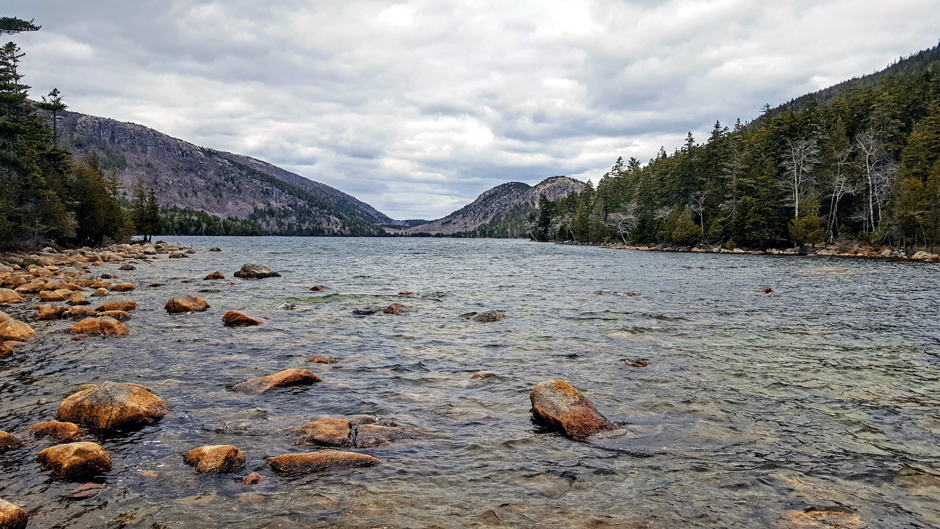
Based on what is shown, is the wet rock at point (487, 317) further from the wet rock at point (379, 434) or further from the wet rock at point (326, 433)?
the wet rock at point (326, 433)

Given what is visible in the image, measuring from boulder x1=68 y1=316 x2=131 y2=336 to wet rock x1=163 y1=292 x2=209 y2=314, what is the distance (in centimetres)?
452

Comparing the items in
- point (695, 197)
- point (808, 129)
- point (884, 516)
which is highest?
point (808, 129)

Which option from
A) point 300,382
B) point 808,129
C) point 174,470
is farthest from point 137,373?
point 808,129

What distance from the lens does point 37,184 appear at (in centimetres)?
4644

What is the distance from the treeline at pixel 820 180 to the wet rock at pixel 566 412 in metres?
65.3

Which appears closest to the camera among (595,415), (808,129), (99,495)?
(99,495)

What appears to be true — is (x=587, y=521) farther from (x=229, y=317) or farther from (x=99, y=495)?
(x=229, y=317)

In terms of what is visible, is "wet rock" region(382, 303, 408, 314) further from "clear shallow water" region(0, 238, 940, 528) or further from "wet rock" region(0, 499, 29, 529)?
"wet rock" region(0, 499, 29, 529)

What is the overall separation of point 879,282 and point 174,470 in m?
40.2

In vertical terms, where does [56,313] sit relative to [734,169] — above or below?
below

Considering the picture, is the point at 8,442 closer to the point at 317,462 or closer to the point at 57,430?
the point at 57,430

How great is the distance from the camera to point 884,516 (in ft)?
18.2

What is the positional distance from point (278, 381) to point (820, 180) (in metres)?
89.2

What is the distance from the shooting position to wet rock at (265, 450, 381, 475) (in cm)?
658
